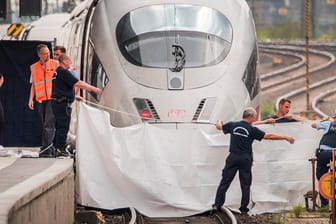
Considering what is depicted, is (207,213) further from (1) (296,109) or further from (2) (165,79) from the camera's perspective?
(1) (296,109)

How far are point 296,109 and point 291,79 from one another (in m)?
9.39

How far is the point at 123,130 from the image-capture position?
18375mm

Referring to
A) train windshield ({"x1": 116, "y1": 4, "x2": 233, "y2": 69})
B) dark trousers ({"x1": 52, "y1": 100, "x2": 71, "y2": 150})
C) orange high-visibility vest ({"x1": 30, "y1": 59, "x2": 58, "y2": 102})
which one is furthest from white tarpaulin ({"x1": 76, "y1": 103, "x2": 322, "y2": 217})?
train windshield ({"x1": 116, "y1": 4, "x2": 233, "y2": 69})

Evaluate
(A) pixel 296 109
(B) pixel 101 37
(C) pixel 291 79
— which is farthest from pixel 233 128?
(C) pixel 291 79

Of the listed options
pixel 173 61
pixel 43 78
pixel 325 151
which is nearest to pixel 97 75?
pixel 173 61

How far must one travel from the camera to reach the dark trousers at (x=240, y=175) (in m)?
17.6

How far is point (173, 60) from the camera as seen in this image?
69.2 ft

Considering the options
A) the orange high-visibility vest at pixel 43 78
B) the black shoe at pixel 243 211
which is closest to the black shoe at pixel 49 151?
the orange high-visibility vest at pixel 43 78

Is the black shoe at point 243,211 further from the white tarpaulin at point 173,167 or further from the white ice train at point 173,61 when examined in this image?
the white ice train at point 173,61

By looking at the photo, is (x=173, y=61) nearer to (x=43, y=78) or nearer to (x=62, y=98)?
(x=43, y=78)

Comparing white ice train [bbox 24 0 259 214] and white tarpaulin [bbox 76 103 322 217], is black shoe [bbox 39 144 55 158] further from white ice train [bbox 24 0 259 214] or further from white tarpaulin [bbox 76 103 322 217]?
white ice train [bbox 24 0 259 214]

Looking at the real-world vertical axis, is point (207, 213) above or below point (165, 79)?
below

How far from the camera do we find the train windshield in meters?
21.2

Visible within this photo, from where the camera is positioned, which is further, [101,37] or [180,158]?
[101,37]
